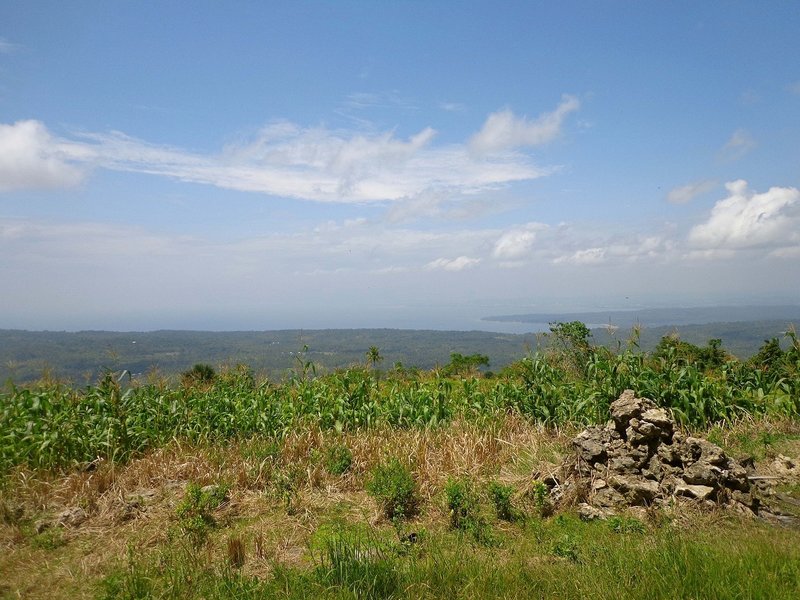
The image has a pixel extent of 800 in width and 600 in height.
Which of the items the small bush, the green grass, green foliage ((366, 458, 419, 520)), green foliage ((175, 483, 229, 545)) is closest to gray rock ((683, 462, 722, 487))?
the green grass

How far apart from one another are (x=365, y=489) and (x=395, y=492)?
794mm

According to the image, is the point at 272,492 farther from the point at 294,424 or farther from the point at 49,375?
the point at 49,375

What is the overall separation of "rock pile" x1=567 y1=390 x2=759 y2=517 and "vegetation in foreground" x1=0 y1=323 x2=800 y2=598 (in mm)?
310

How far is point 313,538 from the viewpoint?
499cm

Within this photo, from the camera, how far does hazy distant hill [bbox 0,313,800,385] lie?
8.75m

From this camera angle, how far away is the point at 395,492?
551 centimetres

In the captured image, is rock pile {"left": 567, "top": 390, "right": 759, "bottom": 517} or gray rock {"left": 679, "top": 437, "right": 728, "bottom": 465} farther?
gray rock {"left": 679, "top": 437, "right": 728, "bottom": 465}

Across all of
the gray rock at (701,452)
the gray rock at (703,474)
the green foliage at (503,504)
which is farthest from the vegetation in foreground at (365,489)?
the gray rock at (701,452)

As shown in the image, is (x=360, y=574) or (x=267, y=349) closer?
(x=360, y=574)

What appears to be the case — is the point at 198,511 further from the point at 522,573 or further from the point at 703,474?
the point at 703,474

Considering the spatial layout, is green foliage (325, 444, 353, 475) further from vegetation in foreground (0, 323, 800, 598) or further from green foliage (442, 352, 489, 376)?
green foliage (442, 352, 489, 376)

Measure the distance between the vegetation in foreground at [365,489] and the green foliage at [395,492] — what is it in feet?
0.08

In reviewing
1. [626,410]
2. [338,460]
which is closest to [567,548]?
[626,410]

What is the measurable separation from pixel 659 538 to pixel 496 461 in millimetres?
2738
